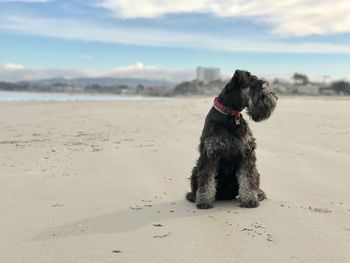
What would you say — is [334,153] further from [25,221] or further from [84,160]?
[25,221]

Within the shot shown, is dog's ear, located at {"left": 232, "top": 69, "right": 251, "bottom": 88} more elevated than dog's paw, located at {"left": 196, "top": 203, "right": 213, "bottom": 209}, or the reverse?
dog's ear, located at {"left": 232, "top": 69, "right": 251, "bottom": 88}

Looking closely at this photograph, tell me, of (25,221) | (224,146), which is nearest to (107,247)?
(25,221)

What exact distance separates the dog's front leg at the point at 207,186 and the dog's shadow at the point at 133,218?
97 millimetres

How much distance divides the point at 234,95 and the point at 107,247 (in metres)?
2.42

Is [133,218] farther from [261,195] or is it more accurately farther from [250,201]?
[261,195]

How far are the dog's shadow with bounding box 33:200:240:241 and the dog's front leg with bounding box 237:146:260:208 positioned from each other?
165 mm

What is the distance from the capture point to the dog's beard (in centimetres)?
579

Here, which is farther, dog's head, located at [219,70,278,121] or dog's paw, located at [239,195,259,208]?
dog's paw, located at [239,195,259,208]

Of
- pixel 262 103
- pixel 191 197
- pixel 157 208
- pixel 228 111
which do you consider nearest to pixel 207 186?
pixel 191 197

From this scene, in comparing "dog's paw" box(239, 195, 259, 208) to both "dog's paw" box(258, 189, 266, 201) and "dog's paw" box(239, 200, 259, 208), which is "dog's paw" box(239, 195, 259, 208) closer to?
"dog's paw" box(239, 200, 259, 208)

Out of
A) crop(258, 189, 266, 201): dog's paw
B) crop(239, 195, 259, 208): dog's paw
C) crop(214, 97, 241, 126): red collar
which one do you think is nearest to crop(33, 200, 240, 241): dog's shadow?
crop(239, 195, 259, 208): dog's paw

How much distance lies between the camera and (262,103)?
228 inches

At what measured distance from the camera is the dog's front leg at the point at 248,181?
19.7 feet

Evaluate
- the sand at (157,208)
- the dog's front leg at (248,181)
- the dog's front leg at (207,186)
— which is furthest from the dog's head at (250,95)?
the sand at (157,208)
